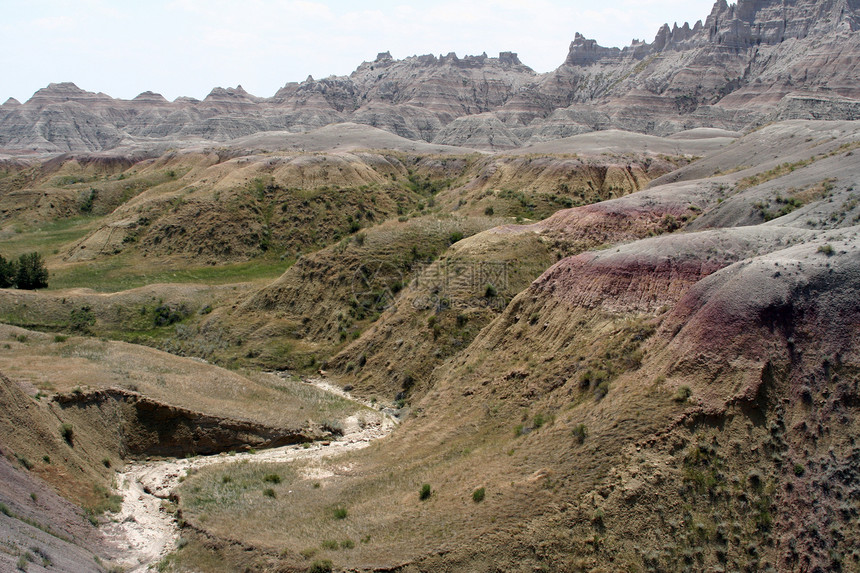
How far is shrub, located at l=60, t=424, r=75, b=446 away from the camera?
19.2 meters

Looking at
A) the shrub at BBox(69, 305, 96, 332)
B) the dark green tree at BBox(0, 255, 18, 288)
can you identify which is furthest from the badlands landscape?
the dark green tree at BBox(0, 255, 18, 288)

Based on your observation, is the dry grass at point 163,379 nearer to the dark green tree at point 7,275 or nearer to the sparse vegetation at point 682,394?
the sparse vegetation at point 682,394

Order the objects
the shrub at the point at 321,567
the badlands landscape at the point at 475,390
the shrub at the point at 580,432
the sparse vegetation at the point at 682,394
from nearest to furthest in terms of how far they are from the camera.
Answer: the badlands landscape at the point at 475,390 < the shrub at the point at 321,567 < the sparse vegetation at the point at 682,394 < the shrub at the point at 580,432

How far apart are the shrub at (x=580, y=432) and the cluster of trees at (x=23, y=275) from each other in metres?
45.3

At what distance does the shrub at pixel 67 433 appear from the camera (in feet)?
62.9

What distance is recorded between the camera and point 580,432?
16.2m

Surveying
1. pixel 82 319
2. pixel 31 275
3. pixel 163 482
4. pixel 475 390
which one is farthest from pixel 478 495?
pixel 31 275

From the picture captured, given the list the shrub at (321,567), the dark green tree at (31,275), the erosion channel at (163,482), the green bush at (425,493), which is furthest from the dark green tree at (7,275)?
the shrub at (321,567)

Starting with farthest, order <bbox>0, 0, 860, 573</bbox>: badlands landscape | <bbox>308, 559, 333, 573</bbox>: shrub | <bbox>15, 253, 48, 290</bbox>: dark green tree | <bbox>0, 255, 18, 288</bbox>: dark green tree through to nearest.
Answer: <bbox>15, 253, 48, 290</bbox>: dark green tree < <bbox>0, 255, 18, 288</bbox>: dark green tree < <bbox>308, 559, 333, 573</bbox>: shrub < <bbox>0, 0, 860, 573</bbox>: badlands landscape

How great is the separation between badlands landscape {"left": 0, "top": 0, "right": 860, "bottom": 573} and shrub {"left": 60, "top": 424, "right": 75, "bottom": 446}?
7.0 inches

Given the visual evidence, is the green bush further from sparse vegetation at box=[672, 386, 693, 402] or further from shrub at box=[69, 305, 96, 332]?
shrub at box=[69, 305, 96, 332]

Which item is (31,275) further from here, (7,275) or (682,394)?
(682,394)

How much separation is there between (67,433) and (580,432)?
15.3 m

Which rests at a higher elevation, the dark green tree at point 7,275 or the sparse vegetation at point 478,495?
the dark green tree at point 7,275
